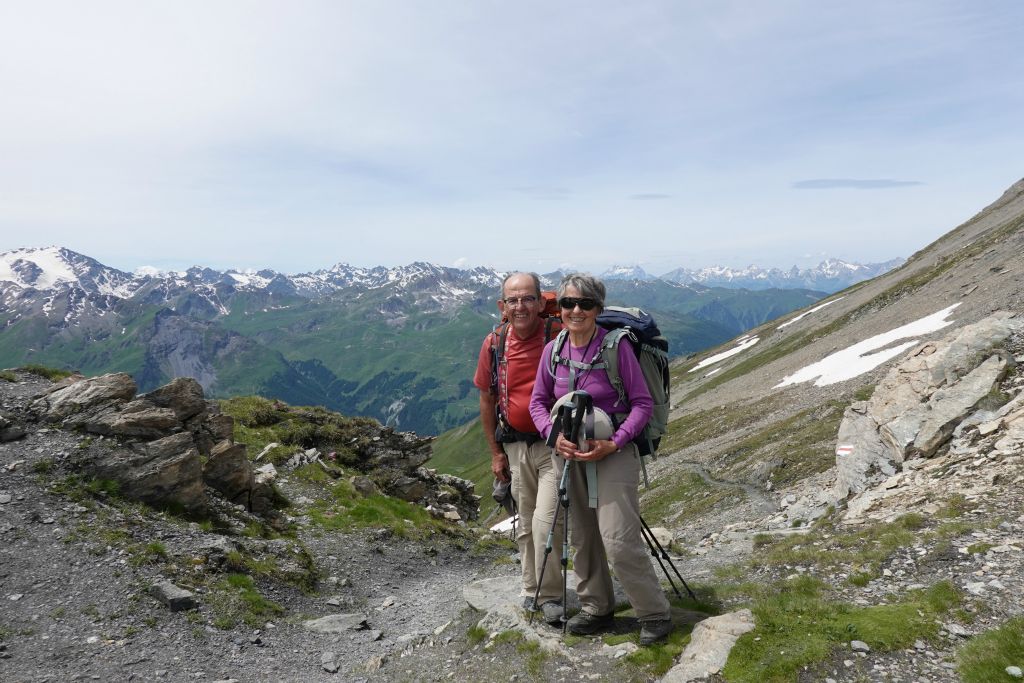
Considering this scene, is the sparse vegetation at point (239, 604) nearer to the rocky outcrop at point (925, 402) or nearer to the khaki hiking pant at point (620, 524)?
the khaki hiking pant at point (620, 524)

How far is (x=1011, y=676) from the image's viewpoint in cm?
637

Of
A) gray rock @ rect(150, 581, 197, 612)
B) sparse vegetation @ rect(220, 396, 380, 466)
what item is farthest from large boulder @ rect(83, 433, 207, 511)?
sparse vegetation @ rect(220, 396, 380, 466)

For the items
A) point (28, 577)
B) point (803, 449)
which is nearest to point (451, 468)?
point (803, 449)

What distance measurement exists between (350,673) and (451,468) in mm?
174274

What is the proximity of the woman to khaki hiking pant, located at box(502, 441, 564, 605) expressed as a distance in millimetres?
457

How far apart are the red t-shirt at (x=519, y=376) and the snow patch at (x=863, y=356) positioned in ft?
130

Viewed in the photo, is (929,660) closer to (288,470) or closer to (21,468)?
(21,468)

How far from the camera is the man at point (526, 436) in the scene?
9500mm

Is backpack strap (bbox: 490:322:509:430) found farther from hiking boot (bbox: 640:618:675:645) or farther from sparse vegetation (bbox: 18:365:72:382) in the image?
sparse vegetation (bbox: 18:365:72:382)

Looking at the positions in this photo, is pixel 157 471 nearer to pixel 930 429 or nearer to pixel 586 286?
pixel 586 286

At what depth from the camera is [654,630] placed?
8523mm

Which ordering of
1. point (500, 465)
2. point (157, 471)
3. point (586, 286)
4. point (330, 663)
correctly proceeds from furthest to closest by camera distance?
point (157, 471)
point (330, 663)
point (500, 465)
point (586, 286)

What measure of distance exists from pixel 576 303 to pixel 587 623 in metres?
5.33

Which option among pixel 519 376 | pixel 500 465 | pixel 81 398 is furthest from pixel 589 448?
pixel 81 398
